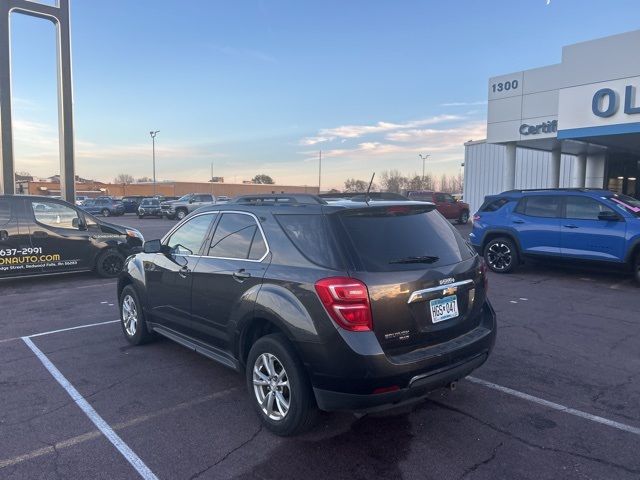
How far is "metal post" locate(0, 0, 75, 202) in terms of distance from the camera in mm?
16219

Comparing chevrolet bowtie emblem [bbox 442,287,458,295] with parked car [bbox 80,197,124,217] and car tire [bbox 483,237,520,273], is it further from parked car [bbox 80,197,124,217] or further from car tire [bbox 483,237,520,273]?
parked car [bbox 80,197,124,217]

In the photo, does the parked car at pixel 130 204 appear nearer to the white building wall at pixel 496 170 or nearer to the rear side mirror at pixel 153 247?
the white building wall at pixel 496 170

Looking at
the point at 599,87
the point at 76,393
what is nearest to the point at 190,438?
the point at 76,393

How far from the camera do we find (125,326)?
230 inches

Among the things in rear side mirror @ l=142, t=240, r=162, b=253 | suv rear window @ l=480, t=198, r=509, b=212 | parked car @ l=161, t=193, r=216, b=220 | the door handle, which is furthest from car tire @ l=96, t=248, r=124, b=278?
parked car @ l=161, t=193, r=216, b=220

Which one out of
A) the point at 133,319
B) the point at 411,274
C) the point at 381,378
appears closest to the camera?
the point at 381,378

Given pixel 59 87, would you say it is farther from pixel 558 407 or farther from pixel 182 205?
pixel 558 407

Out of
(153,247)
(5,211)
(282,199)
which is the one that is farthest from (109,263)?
(282,199)

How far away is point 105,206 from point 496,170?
31887 millimetres

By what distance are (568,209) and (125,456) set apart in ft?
29.6

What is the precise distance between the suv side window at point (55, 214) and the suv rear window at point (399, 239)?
8.23 m

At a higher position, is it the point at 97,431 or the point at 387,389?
the point at 387,389

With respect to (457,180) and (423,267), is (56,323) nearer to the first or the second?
(423,267)

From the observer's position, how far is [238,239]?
4152mm
